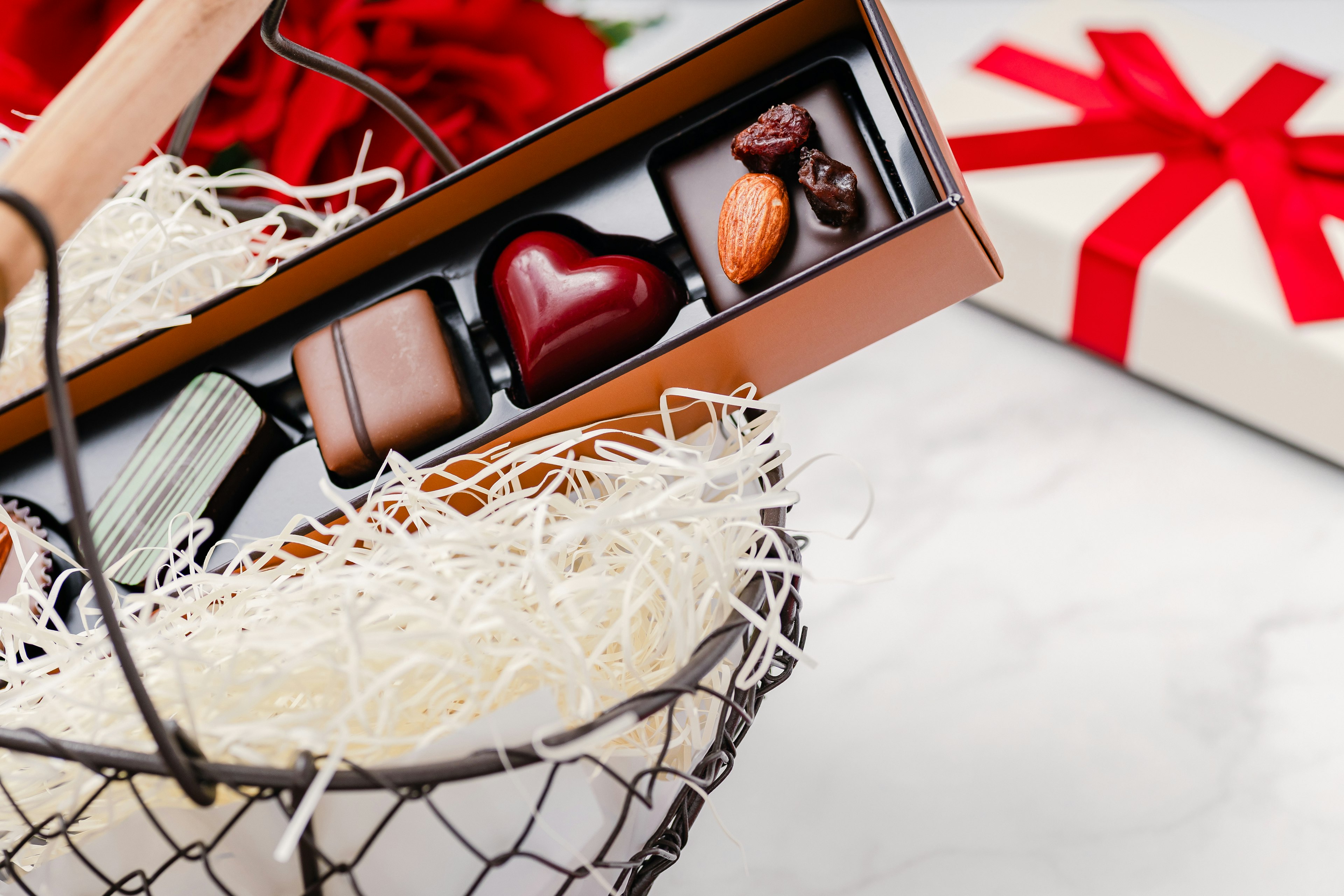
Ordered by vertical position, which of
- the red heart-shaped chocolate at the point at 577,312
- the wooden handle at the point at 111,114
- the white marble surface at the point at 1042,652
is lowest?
the white marble surface at the point at 1042,652

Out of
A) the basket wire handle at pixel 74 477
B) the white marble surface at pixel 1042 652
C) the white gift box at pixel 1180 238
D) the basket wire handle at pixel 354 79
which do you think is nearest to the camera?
the basket wire handle at pixel 74 477

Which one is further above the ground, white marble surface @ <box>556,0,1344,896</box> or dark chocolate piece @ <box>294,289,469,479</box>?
dark chocolate piece @ <box>294,289,469,479</box>

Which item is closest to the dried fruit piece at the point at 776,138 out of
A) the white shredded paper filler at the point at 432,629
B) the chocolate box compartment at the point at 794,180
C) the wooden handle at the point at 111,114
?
the chocolate box compartment at the point at 794,180

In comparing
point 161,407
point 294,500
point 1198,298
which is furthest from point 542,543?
point 1198,298

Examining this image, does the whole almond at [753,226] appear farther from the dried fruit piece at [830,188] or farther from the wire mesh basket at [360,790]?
the wire mesh basket at [360,790]

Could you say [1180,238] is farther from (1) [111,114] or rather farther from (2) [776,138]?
(1) [111,114]

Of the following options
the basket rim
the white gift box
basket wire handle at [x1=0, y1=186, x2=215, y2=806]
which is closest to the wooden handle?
basket wire handle at [x1=0, y1=186, x2=215, y2=806]

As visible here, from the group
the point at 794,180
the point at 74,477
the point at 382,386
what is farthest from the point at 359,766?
the point at 794,180

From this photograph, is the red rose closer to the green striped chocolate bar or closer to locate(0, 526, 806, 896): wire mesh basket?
the green striped chocolate bar
